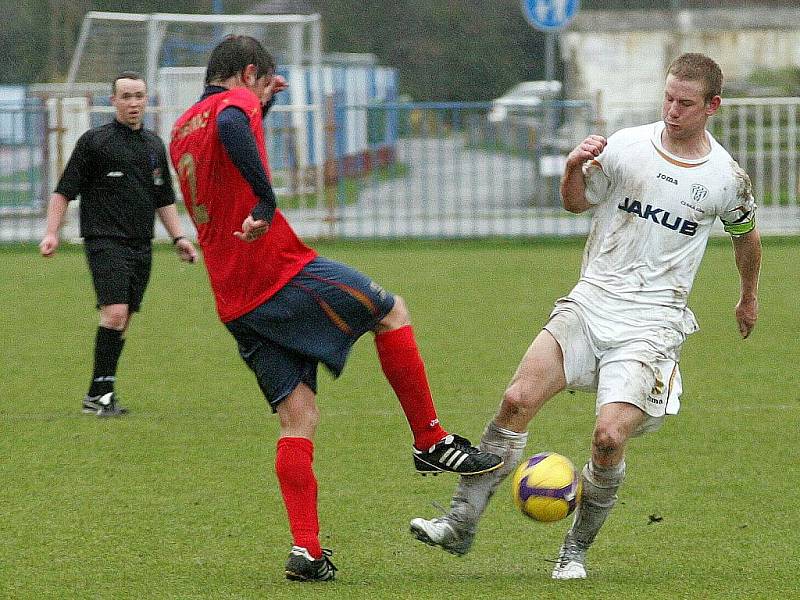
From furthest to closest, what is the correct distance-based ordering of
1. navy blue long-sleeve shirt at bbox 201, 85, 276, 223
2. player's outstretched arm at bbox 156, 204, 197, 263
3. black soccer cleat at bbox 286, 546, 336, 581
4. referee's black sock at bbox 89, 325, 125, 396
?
referee's black sock at bbox 89, 325, 125, 396 < player's outstretched arm at bbox 156, 204, 197, 263 < black soccer cleat at bbox 286, 546, 336, 581 < navy blue long-sleeve shirt at bbox 201, 85, 276, 223

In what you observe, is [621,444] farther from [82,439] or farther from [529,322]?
[529,322]

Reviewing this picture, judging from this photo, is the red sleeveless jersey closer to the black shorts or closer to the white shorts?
the white shorts

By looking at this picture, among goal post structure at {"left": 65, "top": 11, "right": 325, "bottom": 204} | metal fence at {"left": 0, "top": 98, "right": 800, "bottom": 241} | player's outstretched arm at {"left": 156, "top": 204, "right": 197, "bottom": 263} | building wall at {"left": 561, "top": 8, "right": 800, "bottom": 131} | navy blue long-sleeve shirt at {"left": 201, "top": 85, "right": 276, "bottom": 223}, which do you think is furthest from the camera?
building wall at {"left": 561, "top": 8, "right": 800, "bottom": 131}

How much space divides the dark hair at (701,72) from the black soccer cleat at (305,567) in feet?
6.80

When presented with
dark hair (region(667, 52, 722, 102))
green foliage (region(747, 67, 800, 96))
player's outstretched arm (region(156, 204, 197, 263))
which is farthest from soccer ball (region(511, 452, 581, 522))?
green foliage (region(747, 67, 800, 96))

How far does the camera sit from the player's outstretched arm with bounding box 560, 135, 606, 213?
4816mm

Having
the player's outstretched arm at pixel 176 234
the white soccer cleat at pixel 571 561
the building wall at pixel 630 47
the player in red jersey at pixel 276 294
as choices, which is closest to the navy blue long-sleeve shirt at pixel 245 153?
the player in red jersey at pixel 276 294

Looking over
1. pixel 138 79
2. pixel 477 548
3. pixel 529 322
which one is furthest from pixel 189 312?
pixel 477 548

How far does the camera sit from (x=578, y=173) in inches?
195

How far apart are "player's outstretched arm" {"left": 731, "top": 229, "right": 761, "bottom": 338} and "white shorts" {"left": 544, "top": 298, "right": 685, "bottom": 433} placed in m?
0.43

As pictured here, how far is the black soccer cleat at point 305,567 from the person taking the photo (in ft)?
15.7

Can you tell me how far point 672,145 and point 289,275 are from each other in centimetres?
142

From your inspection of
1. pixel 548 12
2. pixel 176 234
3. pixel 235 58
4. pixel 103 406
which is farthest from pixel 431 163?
pixel 235 58

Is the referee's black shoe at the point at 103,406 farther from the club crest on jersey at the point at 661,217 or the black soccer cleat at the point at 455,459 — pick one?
the club crest on jersey at the point at 661,217
